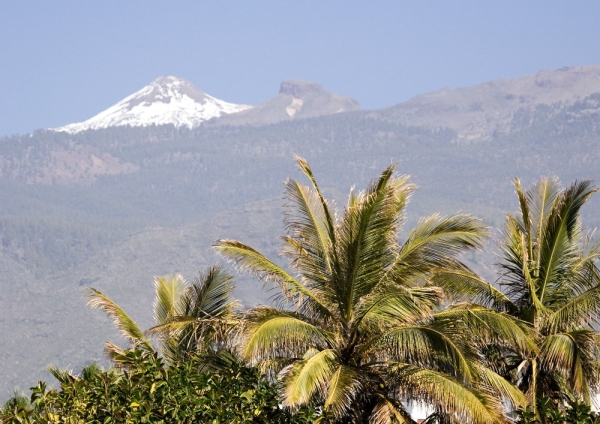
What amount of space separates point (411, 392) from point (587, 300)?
12.9ft

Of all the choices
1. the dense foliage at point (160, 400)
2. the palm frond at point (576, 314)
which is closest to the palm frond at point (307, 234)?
the dense foliage at point (160, 400)

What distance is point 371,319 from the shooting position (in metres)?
18.1

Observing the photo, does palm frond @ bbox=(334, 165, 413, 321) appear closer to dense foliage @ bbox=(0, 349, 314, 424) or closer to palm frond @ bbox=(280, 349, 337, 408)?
palm frond @ bbox=(280, 349, 337, 408)

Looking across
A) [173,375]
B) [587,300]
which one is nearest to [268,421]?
[173,375]

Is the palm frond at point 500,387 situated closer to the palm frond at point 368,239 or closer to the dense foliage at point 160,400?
the palm frond at point 368,239

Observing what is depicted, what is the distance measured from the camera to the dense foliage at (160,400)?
622 inches

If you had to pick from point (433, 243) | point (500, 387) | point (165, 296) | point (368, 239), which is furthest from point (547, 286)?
point (165, 296)

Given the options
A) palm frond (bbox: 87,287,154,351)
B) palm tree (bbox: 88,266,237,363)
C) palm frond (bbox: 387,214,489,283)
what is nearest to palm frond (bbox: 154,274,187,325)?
palm tree (bbox: 88,266,237,363)

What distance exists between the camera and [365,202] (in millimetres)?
17922

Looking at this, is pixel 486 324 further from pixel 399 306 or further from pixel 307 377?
pixel 307 377

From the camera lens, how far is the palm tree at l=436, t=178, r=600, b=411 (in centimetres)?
1964

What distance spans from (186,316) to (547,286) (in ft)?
22.3

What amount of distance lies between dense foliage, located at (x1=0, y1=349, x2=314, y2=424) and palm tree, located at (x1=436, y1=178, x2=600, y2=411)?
15.6 feet

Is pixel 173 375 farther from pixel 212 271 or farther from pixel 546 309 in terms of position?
pixel 546 309
